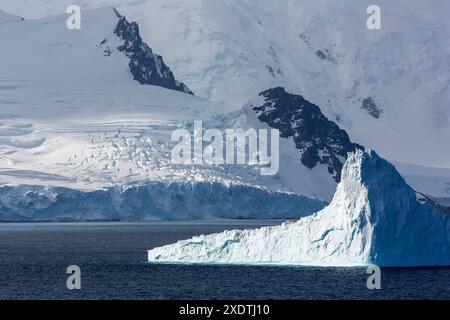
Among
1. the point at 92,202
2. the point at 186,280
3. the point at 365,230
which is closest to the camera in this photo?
the point at 365,230

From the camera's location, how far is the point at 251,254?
3999 inches

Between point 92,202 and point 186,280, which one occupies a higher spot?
point 92,202

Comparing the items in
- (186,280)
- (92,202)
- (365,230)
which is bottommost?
(186,280)

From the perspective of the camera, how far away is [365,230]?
310 ft

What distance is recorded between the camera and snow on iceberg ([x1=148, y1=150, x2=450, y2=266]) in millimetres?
94750

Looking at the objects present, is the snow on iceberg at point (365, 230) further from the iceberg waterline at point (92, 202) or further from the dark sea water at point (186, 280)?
the iceberg waterline at point (92, 202)

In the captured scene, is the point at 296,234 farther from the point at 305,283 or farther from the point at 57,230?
the point at 57,230

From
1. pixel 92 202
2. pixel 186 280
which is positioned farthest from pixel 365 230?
pixel 92 202

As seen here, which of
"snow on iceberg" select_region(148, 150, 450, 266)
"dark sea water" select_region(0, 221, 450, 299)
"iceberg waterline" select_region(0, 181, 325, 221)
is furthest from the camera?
"iceberg waterline" select_region(0, 181, 325, 221)

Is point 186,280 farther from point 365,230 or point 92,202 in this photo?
point 92,202

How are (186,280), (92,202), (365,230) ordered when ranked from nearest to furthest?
(365,230) < (186,280) < (92,202)

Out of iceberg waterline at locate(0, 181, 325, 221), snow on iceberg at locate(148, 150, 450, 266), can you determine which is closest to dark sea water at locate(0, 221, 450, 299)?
snow on iceberg at locate(148, 150, 450, 266)

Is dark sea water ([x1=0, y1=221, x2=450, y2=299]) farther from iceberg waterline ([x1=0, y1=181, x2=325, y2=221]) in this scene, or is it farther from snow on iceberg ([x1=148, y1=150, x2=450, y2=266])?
iceberg waterline ([x1=0, y1=181, x2=325, y2=221])
